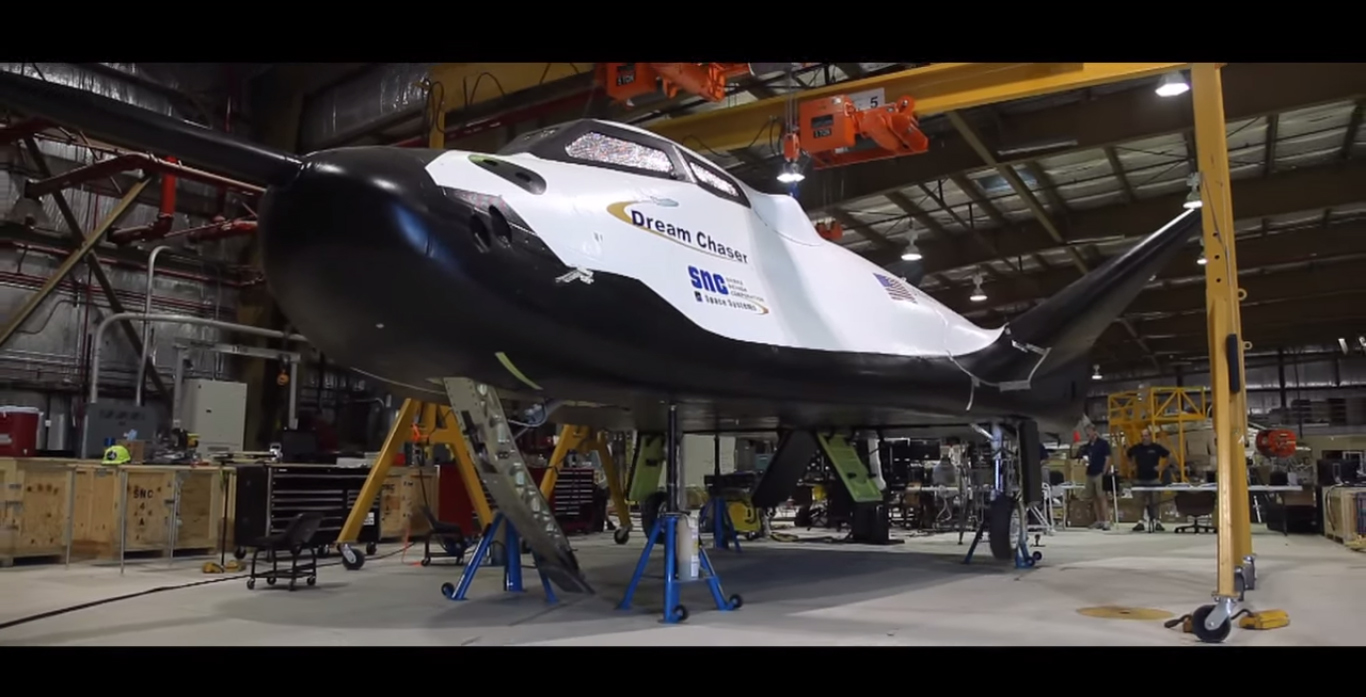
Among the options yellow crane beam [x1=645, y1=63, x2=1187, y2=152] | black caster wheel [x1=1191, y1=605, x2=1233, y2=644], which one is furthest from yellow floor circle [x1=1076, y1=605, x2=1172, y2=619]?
yellow crane beam [x1=645, y1=63, x2=1187, y2=152]

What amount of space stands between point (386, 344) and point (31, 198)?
14.2 metres

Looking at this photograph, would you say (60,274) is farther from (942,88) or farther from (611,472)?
(942,88)

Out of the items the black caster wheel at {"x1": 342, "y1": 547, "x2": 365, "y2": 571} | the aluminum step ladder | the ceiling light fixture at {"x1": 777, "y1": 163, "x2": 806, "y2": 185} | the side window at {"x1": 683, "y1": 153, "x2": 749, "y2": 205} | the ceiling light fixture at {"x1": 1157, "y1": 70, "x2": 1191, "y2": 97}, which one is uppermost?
the ceiling light fixture at {"x1": 1157, "y1": 70, "x2": 1191, "y2": 97}

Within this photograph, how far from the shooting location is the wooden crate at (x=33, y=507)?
415 inches

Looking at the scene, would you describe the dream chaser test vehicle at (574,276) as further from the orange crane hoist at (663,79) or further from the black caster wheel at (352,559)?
the black caster wheel at (352,559)

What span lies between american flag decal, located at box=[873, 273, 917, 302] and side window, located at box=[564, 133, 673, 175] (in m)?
2.85

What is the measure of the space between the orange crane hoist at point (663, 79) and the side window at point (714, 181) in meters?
3.16

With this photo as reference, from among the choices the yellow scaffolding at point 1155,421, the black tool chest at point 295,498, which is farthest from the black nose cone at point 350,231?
the yellow scaffolding at point 1155,421

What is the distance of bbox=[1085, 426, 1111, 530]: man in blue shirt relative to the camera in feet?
62.4

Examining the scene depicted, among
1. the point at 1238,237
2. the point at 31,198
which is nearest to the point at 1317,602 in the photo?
the point at 31,198

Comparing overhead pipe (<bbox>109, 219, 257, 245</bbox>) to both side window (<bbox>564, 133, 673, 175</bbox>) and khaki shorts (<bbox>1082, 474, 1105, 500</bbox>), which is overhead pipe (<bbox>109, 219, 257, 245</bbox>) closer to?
side window (<bbox>564, 133, 673, 175</bbox>)
